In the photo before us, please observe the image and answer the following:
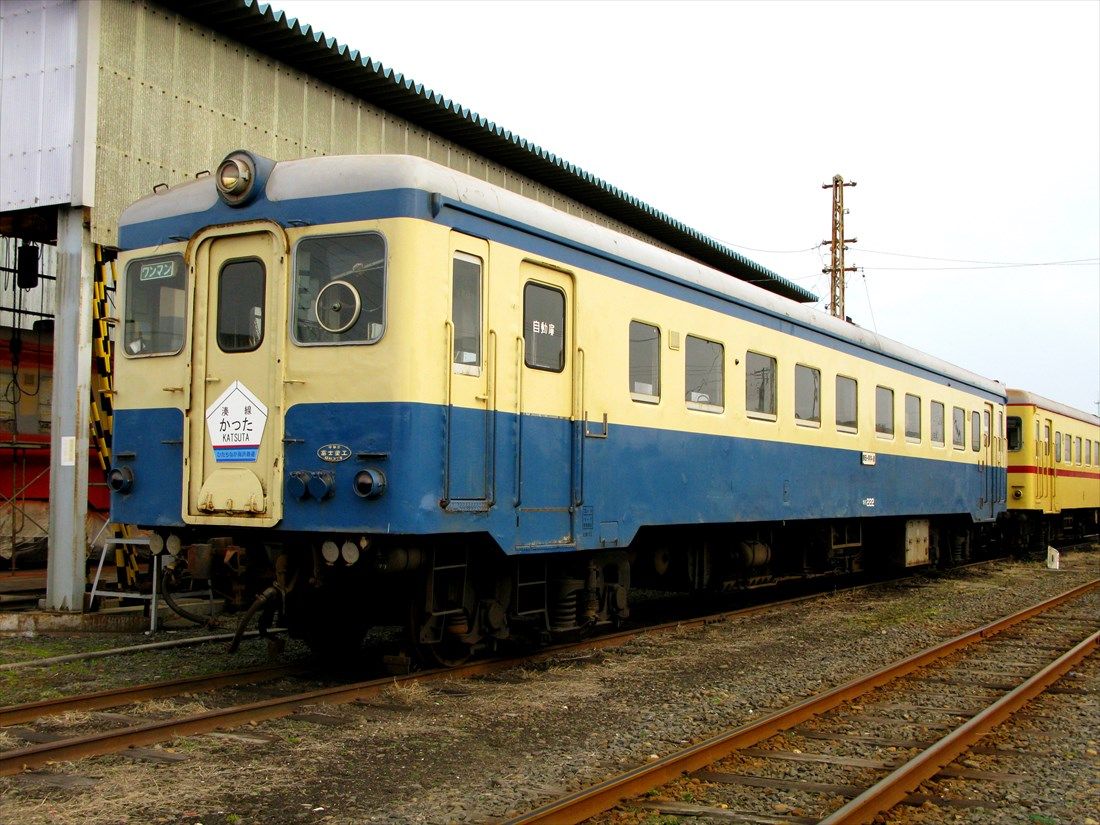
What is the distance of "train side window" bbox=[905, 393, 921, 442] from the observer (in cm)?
1555

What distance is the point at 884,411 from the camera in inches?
583

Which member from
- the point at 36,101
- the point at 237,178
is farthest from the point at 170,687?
the point at 36,101

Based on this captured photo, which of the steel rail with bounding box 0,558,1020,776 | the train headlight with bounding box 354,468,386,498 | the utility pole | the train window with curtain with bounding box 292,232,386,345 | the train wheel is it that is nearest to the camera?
the steel rail with bounding box 0,558,1020,776

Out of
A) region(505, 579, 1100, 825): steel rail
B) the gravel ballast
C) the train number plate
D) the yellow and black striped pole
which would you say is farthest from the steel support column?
region(505, 579, 1100, 825): steel rail

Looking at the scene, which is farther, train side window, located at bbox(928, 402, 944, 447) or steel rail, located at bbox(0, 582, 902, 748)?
train side window, located at bbox(928, 402, 944, 447)

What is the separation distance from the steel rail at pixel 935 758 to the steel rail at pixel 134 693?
442 cm

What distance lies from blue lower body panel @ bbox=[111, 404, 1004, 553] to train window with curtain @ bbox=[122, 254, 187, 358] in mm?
506

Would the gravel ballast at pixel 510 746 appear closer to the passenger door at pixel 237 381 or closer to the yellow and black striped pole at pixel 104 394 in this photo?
the passenger door at pixel 237 381

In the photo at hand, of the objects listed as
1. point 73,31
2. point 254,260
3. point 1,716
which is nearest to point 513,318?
point 254,260

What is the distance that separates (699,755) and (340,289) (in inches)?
145

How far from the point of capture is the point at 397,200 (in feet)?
22.9

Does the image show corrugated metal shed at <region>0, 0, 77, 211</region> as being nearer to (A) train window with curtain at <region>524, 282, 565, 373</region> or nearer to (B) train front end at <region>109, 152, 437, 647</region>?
(B) train front end at <region>109, 152, 437, 647</region>

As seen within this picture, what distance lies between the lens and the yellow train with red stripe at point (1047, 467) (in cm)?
2252

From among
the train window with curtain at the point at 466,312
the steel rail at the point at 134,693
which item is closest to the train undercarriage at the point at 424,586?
the steel rail at the point at 134,693
